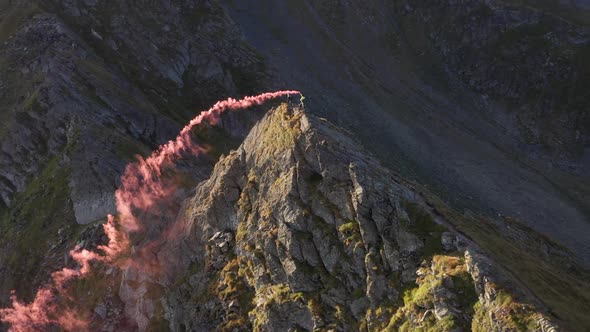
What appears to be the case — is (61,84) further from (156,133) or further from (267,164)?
(267,164)

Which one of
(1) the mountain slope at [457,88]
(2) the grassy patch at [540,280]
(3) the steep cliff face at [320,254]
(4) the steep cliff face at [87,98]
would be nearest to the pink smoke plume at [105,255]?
(4) the steep cliff face at [87,98]

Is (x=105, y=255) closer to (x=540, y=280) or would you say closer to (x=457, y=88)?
(x=540, y=280)

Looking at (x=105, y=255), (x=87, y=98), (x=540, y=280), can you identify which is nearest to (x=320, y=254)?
(x=540, y=280)

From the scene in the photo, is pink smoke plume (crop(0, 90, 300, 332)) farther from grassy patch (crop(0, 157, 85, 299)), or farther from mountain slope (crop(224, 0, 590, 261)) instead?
mountain slope (crop(224, 0, 590, 261))

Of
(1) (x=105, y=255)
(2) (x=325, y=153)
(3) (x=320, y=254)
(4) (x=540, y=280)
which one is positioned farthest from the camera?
(1) (x=105, y=255)

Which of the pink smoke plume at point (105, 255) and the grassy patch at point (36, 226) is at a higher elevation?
the grassy patch at point (36, 226)

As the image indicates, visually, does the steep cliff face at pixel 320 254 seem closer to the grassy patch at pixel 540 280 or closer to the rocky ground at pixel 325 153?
the rocky ground at pixel 325 153

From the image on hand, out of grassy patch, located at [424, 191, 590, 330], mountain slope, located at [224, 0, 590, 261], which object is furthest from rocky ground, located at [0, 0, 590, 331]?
mountain slope, located at [224, 0, 590, 261]

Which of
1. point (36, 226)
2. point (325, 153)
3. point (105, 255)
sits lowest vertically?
point (105, 255)
